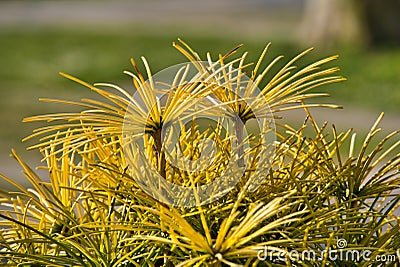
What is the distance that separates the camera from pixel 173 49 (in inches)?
434

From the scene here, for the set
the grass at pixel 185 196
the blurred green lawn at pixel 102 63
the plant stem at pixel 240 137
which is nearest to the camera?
the grass at pixel 185 196

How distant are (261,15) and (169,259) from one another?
43.3 feet

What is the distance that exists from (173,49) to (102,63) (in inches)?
39.4

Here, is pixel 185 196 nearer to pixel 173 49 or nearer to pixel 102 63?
pixel 102 63

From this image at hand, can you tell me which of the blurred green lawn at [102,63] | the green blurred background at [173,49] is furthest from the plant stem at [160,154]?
the blurred green lawn at [102,63]

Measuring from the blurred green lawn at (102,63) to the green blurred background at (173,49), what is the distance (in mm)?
12

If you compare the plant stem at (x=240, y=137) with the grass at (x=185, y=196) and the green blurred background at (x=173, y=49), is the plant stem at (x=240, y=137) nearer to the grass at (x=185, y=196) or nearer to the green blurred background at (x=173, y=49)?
the grass at (x=185, y=196)

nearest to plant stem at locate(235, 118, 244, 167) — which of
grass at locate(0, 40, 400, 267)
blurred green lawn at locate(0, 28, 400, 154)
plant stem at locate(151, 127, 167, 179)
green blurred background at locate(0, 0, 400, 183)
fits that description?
grass at locate(0, 40, 400, 267)

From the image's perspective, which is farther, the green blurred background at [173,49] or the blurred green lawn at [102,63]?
the blurred green lawn at [102,63]

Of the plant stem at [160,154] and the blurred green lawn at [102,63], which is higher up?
the blurred green lawn at [102,63]

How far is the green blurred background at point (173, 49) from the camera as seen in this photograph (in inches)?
336

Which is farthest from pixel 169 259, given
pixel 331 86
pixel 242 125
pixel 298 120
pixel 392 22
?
pixel 392 22

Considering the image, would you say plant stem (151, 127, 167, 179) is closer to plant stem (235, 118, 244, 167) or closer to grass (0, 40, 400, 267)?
grass (0, 40, 400, 267)

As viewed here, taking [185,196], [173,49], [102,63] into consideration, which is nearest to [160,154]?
[185,196]
